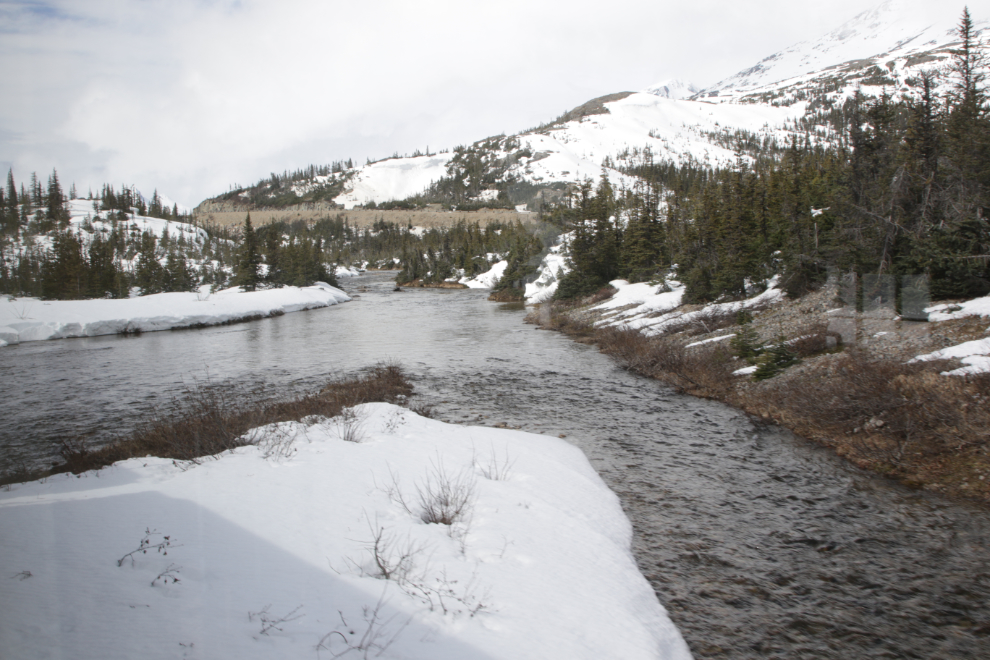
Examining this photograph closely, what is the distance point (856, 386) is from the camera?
9.77 metres

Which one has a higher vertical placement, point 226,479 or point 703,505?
point 226,479

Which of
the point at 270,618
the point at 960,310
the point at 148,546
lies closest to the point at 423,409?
the point at 148,546

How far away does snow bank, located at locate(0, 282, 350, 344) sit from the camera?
28797 millimetres

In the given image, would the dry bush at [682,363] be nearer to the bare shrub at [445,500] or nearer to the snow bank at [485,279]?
the bare shrub at [445,500]

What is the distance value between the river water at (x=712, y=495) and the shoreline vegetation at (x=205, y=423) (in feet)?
2.93

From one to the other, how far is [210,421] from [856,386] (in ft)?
39.5

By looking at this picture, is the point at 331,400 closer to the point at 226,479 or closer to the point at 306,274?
the point at 226,479

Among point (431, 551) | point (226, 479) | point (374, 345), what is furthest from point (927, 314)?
point (374, 345)

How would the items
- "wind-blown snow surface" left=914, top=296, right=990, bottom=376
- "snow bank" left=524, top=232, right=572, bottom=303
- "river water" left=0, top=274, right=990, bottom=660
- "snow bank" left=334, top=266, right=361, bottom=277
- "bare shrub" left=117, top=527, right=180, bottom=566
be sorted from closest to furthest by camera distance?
"bare shrub" left=117, top=527, right=180, bottom=566
"river water" left=0, top=274, right=990, bottom=660
"wind-blown snow surface" left=914, top=296, right=990, bottom=376
"snow bank" left=524, top=232, right=572, bottom=303
"snow bank" left=334, top=266, right=361, bottom=277

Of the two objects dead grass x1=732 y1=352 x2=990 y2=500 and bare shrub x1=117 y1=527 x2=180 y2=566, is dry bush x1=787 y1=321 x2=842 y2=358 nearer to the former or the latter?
dead grass x1=732 y1=352 x2=990 y2=500

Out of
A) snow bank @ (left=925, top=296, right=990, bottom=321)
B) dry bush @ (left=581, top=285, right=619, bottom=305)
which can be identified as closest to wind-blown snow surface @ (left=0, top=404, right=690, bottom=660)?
snow bank @ (left=925, top=296, right=990, bottom=321)

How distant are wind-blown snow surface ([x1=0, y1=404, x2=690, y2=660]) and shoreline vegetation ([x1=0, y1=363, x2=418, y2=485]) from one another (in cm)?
109

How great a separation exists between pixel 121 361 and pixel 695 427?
22.2 metres

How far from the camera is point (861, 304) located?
620 inches
